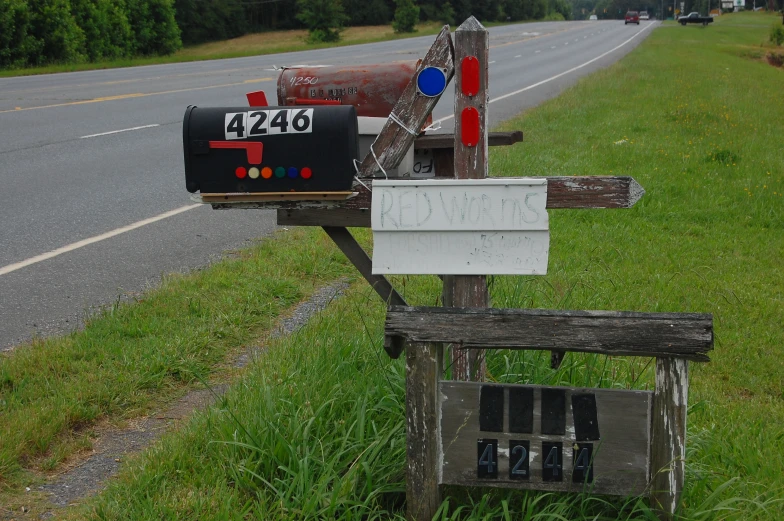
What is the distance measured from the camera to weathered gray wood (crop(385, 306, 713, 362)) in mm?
2385

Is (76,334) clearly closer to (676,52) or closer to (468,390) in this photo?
(468,390)

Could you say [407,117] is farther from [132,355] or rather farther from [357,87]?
[132,355]

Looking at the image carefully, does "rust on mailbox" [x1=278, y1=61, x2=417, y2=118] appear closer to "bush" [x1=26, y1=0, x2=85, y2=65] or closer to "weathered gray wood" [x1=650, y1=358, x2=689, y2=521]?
"weathered gray wood" [x1=650, y1=358, x2=689, y2=521]

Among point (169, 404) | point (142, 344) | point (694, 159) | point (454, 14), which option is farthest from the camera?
point (454, 14)

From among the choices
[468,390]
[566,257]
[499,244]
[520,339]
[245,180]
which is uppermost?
[245,180]

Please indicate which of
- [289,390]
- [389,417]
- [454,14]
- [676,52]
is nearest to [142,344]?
[289,390]

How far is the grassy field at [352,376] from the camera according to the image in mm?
2738

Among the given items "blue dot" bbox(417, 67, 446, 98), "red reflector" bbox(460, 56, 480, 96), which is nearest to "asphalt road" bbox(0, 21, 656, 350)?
"blue dot" bbox(417, 67, 446, 98)

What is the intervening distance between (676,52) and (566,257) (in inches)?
1197

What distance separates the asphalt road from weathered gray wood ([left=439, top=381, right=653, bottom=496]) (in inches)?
113

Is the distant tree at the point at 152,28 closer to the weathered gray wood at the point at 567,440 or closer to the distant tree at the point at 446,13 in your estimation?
the distant tree at the point at 446,13

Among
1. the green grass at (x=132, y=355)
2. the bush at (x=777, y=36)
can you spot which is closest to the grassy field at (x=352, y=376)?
the green grass at (x=132, y=355)

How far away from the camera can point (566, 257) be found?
592 cm

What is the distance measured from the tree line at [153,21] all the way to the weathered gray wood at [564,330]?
25.1 metres
